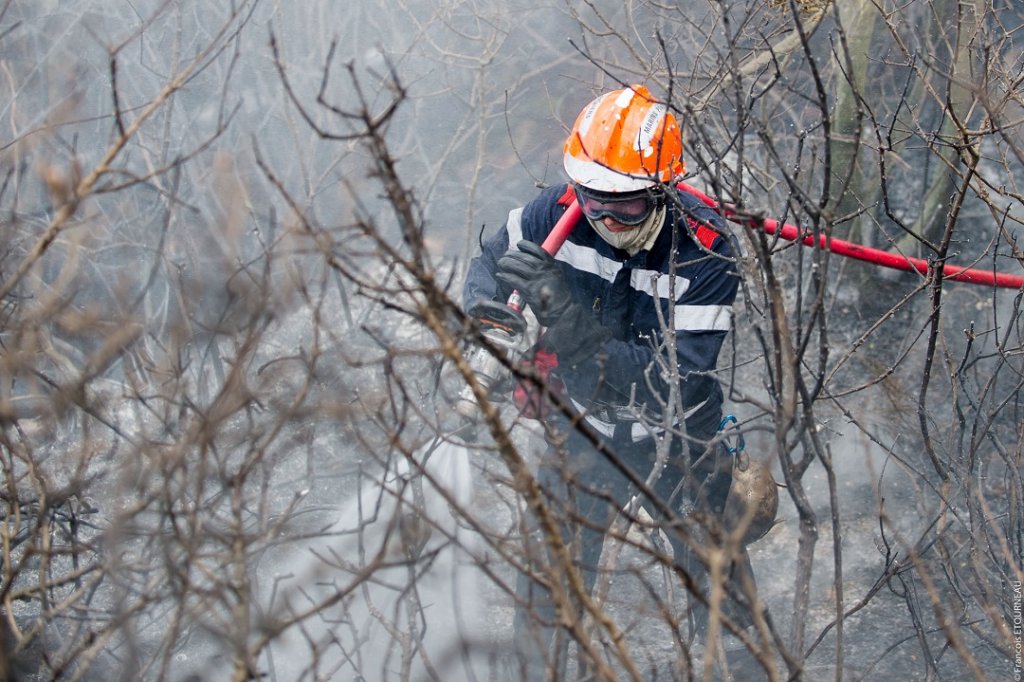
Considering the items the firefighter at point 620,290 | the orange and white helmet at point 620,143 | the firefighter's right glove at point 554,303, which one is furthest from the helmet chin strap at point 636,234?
the firefighter's right glove at point 554,303

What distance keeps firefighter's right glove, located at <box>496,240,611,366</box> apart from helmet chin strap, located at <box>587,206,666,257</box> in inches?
10.6

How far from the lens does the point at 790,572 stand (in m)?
4.85

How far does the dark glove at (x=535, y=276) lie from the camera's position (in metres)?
3.24

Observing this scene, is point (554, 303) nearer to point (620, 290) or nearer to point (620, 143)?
point (620, 290)

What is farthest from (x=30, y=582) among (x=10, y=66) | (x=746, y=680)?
(x=746, y=680)

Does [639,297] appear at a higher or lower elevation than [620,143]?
lower

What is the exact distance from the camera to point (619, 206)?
3.35 meters

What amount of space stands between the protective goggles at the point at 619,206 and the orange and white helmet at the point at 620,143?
4 centimetres

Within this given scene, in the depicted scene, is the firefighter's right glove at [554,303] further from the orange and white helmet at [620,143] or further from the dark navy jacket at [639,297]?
the orange and white helmet at [620,143]

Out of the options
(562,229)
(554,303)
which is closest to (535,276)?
(554,303)

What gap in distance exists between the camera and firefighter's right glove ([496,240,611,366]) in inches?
128

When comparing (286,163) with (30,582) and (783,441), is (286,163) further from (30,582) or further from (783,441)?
(783,441)

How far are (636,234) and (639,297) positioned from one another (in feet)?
0.97

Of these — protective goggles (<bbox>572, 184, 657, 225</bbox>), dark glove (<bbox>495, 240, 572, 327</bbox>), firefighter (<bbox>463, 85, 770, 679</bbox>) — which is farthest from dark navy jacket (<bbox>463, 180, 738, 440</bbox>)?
dark glove (<bbox>495, 240, 572, 327</bbox>)
